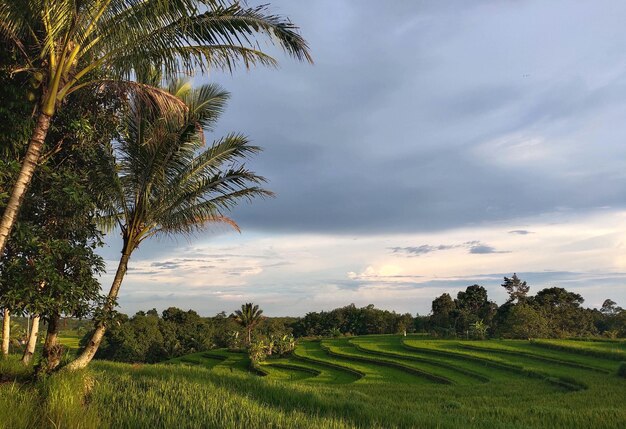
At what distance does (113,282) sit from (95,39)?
16.8 feet

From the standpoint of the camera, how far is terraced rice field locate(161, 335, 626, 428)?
933 centimetres

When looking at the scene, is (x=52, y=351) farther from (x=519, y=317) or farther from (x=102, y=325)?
(x=519, y=317)

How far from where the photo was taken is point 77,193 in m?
7.08

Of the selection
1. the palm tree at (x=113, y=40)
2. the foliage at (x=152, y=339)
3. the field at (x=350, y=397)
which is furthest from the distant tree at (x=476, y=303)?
the palm tree at (x=113, y=40)

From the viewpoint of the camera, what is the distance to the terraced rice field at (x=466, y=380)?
30.6 feet

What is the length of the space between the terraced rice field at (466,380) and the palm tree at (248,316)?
11.5 feet

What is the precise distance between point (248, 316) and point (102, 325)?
37.3 metres

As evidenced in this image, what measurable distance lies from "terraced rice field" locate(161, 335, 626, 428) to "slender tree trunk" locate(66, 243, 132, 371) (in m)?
3.69

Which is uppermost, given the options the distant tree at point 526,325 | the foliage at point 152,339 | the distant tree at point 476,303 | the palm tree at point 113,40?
the palm tree at point 113,40

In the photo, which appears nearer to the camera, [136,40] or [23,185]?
[23,185]

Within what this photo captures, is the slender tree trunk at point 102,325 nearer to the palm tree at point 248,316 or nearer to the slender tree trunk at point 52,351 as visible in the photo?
the slender tree trunk at point 52,351

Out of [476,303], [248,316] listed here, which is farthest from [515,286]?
[248,316]

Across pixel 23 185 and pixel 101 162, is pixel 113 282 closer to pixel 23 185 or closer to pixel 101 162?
pixel 101 162

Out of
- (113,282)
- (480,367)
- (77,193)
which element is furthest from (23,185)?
(480,367)
